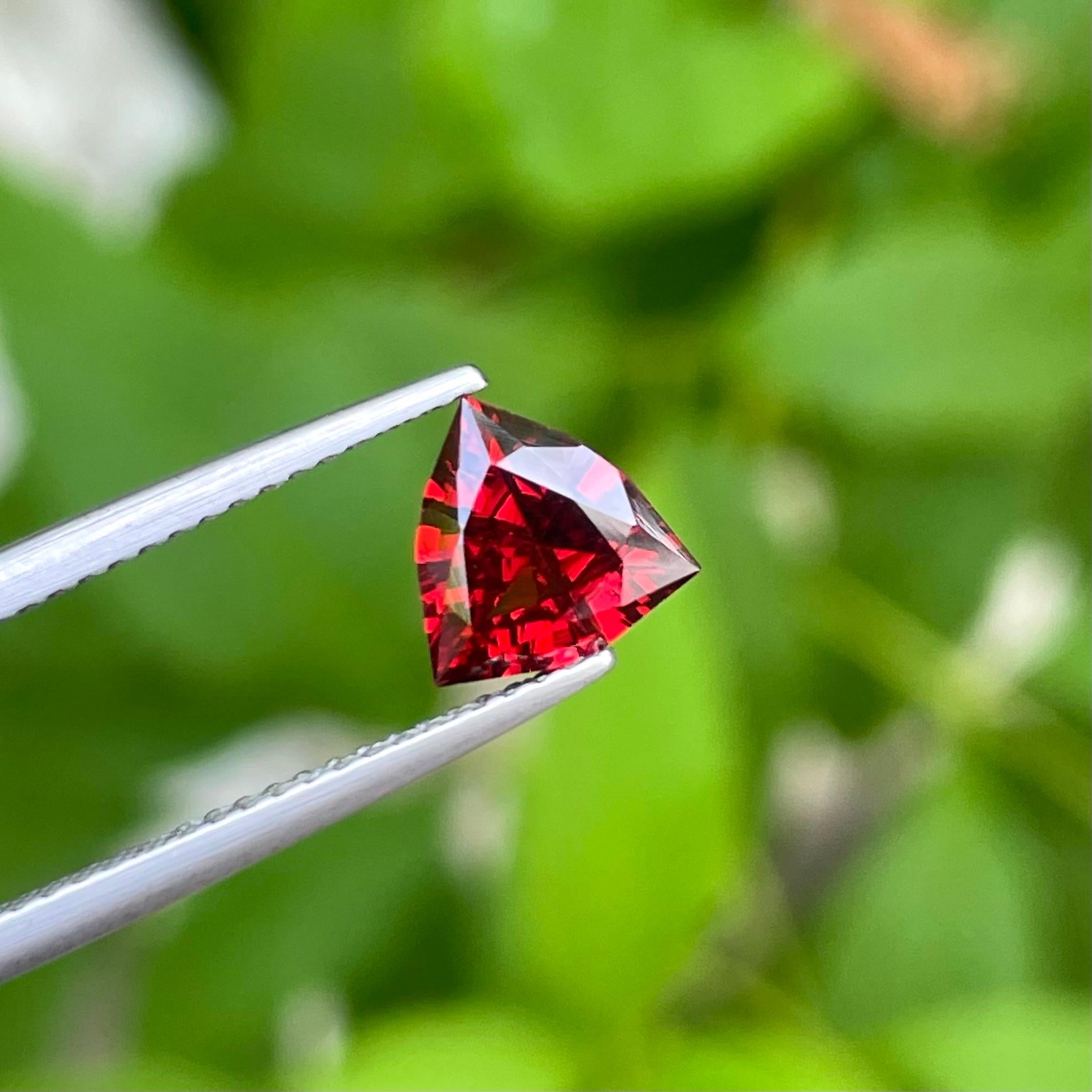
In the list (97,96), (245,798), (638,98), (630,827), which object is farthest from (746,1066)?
(97,96)

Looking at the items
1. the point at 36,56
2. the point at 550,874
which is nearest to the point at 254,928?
the point at 550,874

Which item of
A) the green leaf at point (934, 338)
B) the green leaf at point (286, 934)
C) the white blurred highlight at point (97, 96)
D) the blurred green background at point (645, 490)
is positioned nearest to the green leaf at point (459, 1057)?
the blurred green background at point (645, 490)

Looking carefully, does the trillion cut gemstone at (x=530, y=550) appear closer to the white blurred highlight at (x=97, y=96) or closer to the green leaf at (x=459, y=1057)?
the green leaf at (x=459, y=1057)

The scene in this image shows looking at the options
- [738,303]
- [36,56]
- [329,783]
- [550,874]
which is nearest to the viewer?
[329,783]

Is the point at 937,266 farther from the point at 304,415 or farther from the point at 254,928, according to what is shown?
the point at 254,928

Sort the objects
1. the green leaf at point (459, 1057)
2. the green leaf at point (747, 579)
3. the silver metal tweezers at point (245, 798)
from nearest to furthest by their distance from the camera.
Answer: the silver metal tweezers at point (245, 798), the green leaf at point (459, 1057), the green leaf at point (747, 579)

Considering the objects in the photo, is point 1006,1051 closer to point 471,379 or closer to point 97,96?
point 471,379
